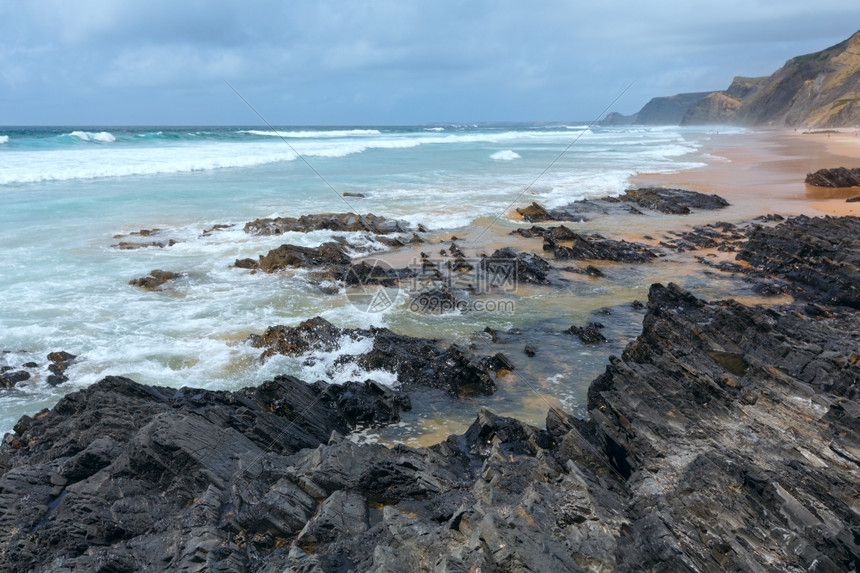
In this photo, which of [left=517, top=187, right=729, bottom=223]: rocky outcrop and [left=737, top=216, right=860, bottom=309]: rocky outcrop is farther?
[left=517, top=187, right=729, bottom=223]: rocky outcrop

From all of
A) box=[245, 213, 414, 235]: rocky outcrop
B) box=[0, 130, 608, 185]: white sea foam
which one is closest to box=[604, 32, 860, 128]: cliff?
box=[0, 130, 608, 185]: white sea foam

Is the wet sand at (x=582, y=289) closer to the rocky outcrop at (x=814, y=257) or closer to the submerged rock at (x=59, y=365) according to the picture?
the rocky outcrop at (x=814, y=257)

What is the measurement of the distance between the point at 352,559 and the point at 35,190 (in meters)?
34.0

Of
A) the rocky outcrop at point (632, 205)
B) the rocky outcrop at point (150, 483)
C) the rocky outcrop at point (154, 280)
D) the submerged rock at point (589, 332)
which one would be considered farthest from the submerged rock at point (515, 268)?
the rocky outcrop at point (150, 483)

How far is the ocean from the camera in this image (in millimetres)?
10258

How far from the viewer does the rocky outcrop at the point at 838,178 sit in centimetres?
2750

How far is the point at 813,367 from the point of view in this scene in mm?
7703

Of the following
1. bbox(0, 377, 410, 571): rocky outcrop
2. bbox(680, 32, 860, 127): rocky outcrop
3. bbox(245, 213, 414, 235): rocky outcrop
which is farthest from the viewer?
bbox(680, 32, 860, 127): rocky outcrop

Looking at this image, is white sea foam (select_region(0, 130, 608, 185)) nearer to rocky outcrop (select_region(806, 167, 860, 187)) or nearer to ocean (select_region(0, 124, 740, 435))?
ocean (select_region(0, 124, 740, 435))

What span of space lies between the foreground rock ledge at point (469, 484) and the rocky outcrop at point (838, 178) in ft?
81.0

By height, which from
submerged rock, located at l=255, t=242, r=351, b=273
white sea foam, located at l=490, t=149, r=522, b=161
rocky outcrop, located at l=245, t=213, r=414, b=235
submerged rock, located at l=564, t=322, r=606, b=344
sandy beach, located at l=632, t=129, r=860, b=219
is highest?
white sea foam, located at l=490, t=149, r=522, b=161

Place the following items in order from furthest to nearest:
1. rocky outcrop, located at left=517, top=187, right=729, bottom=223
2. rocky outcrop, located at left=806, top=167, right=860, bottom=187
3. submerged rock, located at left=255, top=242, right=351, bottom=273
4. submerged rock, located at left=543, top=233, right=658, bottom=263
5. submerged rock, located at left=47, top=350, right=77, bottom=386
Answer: rocky outcrop, located at left=806, top=167, right=860, bottom=187, rocky outcrop, located at left=517, top=187, right=729, bottom=223, submerged rock, located at left=543, top=233, right=658, bottom=263, submerged rock, located at left=255, top=242, right=351, bottom=273, submerged rock, located at left=47, top=350, right=77, bottom=386

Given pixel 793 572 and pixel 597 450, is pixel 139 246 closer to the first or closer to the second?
pixel 597 450

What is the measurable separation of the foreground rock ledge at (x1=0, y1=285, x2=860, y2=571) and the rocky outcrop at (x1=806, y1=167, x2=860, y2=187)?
2470 centimetres
